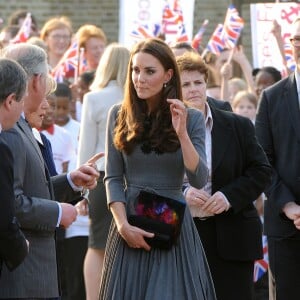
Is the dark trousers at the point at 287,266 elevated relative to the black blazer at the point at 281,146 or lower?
lower

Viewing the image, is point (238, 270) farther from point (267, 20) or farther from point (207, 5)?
point (207, 5)

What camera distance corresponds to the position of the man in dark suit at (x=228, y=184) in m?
6.55

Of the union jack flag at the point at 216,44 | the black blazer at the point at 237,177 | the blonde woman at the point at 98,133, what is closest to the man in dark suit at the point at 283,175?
the black blazer at the point at 237,177

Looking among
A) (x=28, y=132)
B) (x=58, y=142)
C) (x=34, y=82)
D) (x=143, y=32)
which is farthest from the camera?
(x=143, y=32)

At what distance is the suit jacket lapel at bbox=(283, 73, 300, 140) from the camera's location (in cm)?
681

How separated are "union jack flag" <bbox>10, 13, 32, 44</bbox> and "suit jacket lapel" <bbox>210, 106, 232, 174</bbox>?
6.07 metres

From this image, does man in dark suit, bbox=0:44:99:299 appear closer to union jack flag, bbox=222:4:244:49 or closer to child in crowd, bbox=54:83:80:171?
child in crowd, bbox=54:83:80:171

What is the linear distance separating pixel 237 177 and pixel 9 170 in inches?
96.8

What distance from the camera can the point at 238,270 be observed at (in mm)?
6629

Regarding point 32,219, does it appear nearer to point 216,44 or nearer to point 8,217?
point 8,217

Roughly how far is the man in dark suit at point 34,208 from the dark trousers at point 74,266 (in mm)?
4036

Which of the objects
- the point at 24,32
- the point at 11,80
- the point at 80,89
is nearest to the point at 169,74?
the point at 11,80

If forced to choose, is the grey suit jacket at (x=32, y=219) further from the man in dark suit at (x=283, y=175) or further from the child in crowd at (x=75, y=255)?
the child in crowd at (x=75, y=255)

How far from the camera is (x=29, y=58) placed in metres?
5.30
